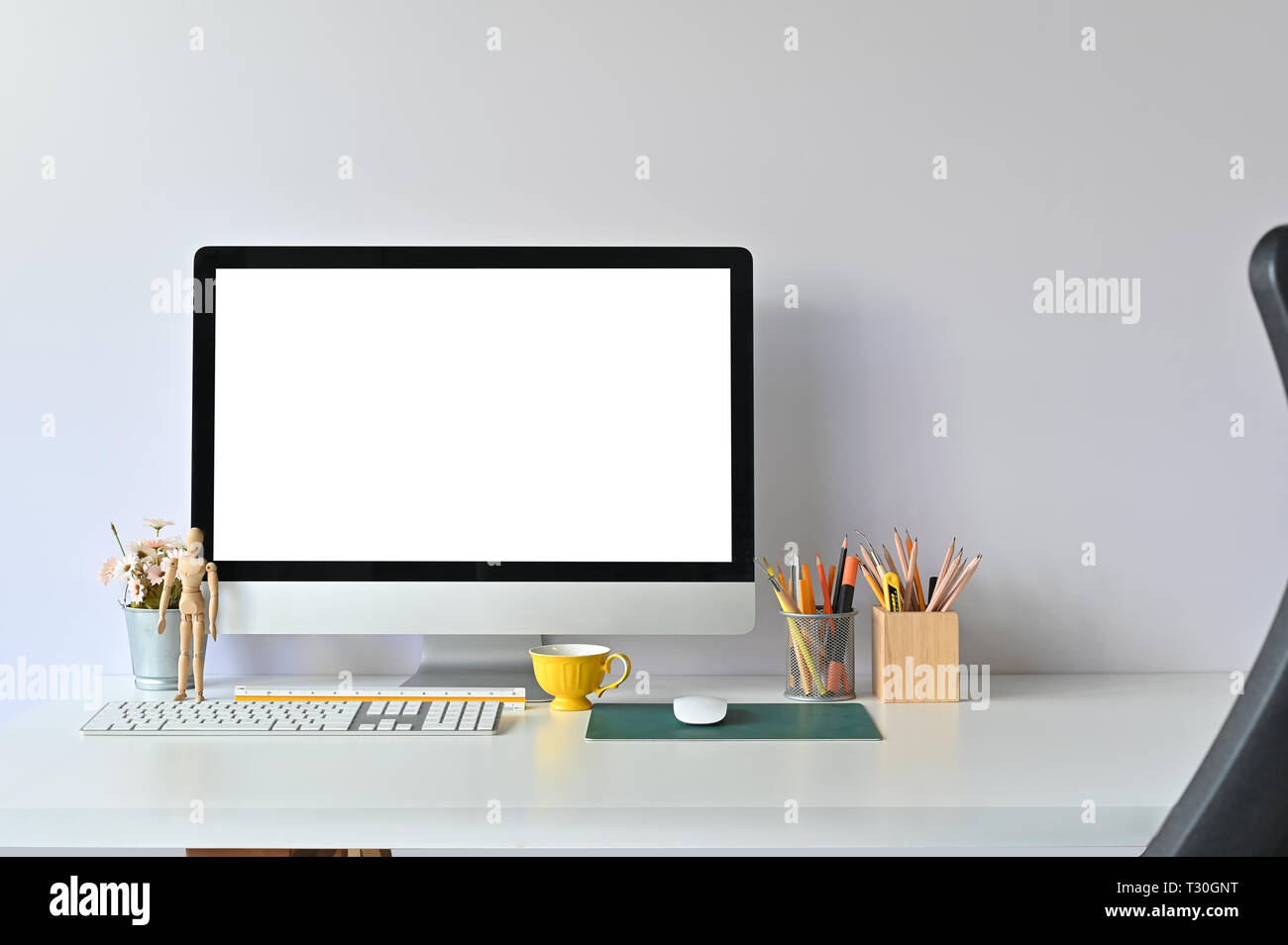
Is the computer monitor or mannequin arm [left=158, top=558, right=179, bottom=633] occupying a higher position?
the computer monitor

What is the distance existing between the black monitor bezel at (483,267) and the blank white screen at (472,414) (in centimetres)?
1

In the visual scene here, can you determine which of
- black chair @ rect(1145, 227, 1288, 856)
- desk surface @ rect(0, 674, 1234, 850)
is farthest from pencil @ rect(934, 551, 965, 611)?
black chair @ rect(1145, 227, 1288, 856)

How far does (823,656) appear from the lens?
49.9 inches

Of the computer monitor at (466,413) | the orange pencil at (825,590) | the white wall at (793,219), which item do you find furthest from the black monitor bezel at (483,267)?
the white wall at (793,219)

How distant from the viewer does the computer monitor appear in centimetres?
128

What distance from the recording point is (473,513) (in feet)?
4.20

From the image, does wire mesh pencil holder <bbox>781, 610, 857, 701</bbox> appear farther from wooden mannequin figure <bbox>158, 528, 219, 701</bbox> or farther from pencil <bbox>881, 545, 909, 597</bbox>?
wooden mannequin figure <bbox>158, 528, 219, 701</bbox>

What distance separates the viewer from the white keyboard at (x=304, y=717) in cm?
106

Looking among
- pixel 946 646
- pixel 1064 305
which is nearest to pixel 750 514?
pixel 946 646

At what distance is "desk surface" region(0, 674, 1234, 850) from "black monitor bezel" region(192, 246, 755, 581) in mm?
237

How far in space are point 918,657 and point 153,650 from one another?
3.20ft

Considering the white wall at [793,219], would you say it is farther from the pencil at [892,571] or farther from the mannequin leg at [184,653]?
the mannequin leg at [184,653]

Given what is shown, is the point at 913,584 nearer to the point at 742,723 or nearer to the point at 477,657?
the point at 742,723

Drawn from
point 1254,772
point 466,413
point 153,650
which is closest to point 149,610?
point 153,650
